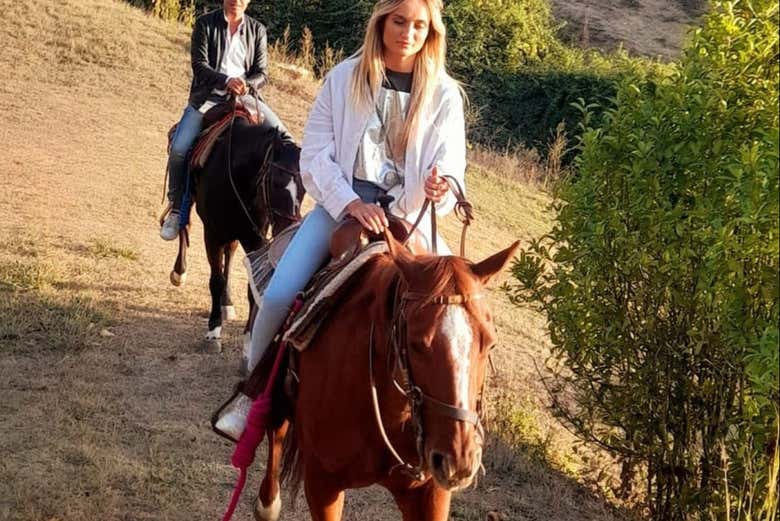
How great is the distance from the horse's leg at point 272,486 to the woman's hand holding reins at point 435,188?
5.11 ft

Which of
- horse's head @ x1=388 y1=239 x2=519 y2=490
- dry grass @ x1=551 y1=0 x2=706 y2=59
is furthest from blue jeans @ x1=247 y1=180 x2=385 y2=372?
dry grass @ x1=551 y1=0 x2=706 y2=59

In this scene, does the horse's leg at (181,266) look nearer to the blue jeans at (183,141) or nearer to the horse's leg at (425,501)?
the blue jeans at (183,141)

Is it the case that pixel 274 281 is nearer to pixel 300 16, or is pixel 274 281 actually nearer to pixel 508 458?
pixel 508 458

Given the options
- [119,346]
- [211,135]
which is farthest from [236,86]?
[119,346]

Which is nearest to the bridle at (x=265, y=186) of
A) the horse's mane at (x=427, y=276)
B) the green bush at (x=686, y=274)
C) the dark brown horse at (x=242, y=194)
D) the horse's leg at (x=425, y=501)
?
the dark brown horse at (x=242, y=194)

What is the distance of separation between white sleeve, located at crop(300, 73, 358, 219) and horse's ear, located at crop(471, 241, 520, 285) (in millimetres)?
908

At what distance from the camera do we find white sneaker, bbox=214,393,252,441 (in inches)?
164

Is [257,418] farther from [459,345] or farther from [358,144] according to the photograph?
[459,345]

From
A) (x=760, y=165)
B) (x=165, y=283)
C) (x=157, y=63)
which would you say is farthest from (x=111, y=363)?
(x=157, y=63)

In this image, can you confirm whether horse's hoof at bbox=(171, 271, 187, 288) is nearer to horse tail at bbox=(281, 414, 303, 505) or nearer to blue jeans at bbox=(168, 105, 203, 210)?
blue jeans at bbox=(168, 105, 203, 210)

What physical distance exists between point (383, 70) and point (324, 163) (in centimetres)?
49

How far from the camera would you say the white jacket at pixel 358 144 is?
3893 mm

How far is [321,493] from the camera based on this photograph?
364cm

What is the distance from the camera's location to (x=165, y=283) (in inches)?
336
